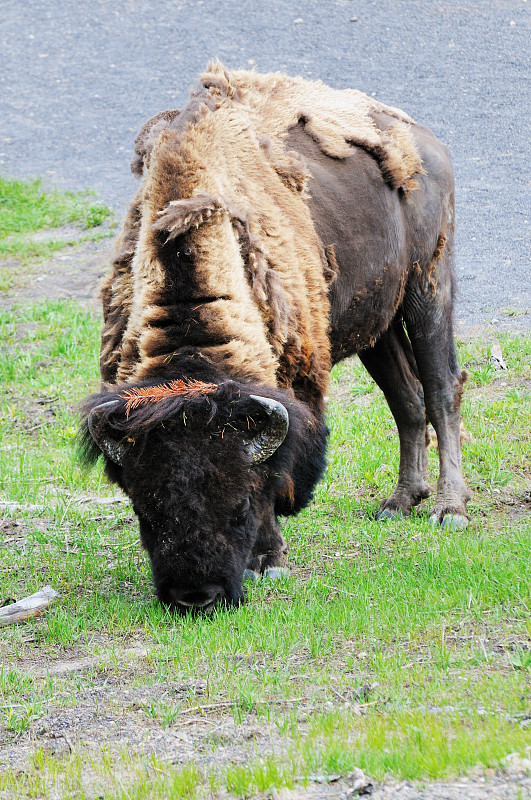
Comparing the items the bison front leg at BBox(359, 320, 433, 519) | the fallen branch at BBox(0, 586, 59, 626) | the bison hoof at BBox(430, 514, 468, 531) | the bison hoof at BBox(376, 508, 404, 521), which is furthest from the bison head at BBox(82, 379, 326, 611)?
the bison front leg at BBox(359, 320, 433, 519)

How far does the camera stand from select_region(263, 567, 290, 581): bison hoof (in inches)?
230

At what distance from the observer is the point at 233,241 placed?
543cm

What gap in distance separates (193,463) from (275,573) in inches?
53.4

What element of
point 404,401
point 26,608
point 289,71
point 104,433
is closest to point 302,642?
point 104,433

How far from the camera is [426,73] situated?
16.2 meters

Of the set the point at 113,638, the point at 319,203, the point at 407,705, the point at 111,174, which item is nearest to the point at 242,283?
the point at 319,203

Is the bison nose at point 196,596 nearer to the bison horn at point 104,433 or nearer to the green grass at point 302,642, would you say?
the green grass at point 302,642

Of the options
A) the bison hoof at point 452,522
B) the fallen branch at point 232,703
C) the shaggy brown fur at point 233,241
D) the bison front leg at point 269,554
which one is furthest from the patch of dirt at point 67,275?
the fallen branch at point 232,703

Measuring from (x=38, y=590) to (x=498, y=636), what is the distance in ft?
9.43

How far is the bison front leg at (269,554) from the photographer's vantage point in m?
5.87

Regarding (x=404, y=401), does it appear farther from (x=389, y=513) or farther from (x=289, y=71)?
(x=289, y=71)

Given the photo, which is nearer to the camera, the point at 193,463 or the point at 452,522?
the point at 193,463

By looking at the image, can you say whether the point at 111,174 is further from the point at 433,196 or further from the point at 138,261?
the point at 138,261

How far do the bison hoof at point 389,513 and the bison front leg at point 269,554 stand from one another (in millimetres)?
1392
